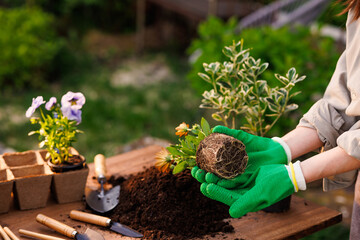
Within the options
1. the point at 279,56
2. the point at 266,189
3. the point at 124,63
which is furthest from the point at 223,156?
the point at 124,63

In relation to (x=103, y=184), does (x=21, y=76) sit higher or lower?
higher

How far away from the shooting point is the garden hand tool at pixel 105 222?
1437mm

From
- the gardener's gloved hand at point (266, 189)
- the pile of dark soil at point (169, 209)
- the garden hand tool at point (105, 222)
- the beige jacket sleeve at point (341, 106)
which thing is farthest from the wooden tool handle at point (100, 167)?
the beige jacket sleeve at point (341, 106)

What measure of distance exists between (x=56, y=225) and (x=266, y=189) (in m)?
0.71

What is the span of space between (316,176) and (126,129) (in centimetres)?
323

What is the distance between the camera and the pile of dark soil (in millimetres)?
1468

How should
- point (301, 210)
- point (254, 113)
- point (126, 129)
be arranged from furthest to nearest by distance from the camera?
point (126, 129) → point (254, 113) → point (301, 210)

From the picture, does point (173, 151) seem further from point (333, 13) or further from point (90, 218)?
point (333, 13)

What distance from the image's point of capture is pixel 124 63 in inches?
259

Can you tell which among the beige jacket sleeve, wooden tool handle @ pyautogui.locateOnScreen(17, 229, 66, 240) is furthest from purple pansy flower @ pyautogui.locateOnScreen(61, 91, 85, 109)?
the beige jacket sleeve

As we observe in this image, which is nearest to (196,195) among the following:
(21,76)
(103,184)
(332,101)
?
(103,184)

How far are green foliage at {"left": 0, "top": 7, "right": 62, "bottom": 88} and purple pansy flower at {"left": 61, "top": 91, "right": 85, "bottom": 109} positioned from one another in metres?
3.89

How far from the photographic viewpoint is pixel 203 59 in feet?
9.90

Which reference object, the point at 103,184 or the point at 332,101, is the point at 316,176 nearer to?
the point at 332,101
